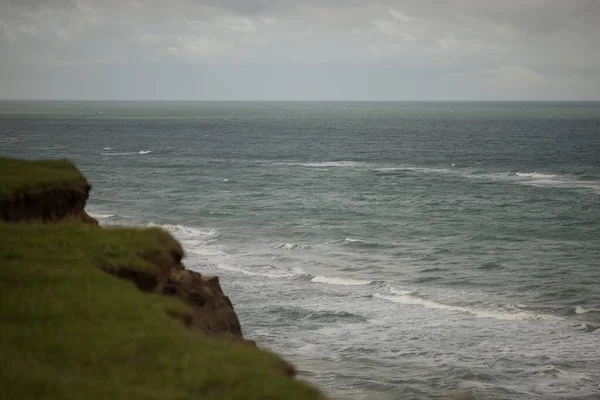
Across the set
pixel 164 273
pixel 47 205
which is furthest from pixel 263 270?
pixel 164 273

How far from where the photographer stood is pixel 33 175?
22.9 meters

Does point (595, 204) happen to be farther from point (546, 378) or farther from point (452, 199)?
point (546, 378)

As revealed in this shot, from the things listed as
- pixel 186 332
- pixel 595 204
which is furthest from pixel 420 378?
pixel 595 204

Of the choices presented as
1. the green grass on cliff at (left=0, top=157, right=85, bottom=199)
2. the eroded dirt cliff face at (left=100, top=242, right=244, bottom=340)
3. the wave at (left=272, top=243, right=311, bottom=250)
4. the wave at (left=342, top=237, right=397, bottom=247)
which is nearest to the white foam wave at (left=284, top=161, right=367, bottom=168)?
the wave at (left=342, top=237, right=397, bottom=247)

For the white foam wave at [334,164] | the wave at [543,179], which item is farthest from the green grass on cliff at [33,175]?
the white foam wave at [334,164]

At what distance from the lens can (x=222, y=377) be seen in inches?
454

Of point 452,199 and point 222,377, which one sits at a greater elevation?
point 222,377

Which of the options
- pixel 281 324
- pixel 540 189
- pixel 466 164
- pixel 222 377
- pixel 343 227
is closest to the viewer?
pixel 222 377

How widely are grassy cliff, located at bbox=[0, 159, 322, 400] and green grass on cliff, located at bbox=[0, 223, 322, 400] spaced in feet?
0.06

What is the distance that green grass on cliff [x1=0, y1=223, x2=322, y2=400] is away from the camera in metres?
11.0

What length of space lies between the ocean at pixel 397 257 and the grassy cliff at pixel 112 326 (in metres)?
10.2

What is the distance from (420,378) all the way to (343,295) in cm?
1146

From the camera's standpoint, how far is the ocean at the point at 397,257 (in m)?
29.1

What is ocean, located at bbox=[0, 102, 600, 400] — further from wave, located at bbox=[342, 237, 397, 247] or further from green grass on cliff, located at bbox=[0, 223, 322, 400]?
green grass on cliff, located at bbox=[0, 223, 322, 400]
